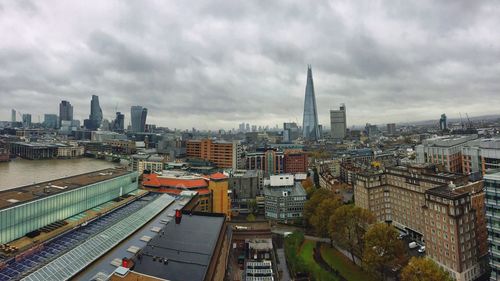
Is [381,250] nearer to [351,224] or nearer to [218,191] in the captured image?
[351,224]

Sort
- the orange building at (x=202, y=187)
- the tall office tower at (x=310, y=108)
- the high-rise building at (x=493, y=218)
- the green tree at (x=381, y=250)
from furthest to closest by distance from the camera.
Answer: the tall office tower at (x=310, y=108), the orange building at (x=202, y=187), the green tree at (x=381, y=250), the high-rise building at (x=493, y=218)

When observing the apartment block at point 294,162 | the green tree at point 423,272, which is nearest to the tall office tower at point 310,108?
the apartment block at point 294,162

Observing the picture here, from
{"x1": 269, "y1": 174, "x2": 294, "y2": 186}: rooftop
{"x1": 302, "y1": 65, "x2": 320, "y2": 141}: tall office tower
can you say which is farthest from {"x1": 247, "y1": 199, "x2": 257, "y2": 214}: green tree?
{"x1": 302, "y1": 65, "x2": 320, "y2": 141}: tall office tower

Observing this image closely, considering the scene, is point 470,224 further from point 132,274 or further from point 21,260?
point 21,260

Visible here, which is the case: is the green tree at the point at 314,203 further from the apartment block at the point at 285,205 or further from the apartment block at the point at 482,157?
the apartment block at the point at 482,157

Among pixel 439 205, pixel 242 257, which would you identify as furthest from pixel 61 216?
pixel 439 205

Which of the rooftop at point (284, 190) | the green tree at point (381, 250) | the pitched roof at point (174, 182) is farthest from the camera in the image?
the rooftop at point (284, 190)

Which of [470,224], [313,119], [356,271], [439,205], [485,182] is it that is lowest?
[356,271]
